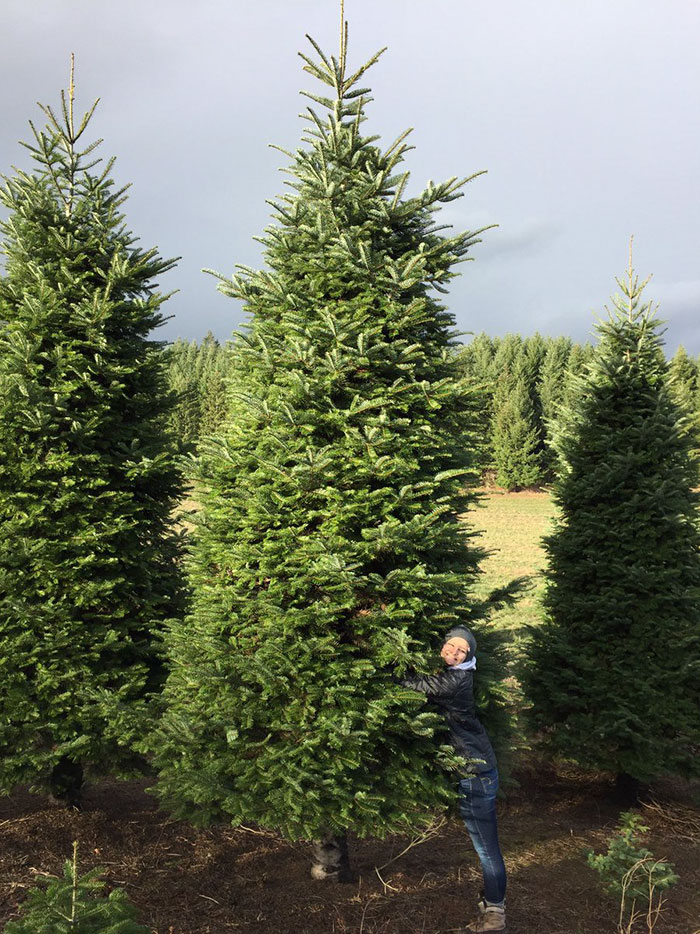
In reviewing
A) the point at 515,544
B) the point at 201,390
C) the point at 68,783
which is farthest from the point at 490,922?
the point at 201,390

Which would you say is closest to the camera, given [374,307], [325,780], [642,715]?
[325,780]

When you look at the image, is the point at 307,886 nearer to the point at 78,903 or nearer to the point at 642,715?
the point at 78,903

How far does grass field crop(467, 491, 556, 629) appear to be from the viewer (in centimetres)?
1394

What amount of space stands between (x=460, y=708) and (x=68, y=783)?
402 cm

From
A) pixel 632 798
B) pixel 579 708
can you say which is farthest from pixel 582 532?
pixel 632 798

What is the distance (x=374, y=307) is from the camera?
492cm

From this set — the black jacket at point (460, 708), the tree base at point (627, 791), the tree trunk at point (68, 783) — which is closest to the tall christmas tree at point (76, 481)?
the tree trunk at point (68, 783)

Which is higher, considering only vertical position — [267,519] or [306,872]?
[267,519]

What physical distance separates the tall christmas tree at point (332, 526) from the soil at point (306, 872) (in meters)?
0.68

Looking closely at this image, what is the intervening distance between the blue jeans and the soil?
1.43 ft

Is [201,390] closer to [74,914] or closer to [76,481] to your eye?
[76,481]

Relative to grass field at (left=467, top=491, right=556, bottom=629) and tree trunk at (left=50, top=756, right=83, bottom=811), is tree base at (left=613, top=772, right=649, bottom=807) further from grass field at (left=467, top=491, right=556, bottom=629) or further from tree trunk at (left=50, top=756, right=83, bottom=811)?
tree trunk at (left=50, top=756, right=83, bottom=811)

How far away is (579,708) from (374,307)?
17.5ft

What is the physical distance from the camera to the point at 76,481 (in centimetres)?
588
